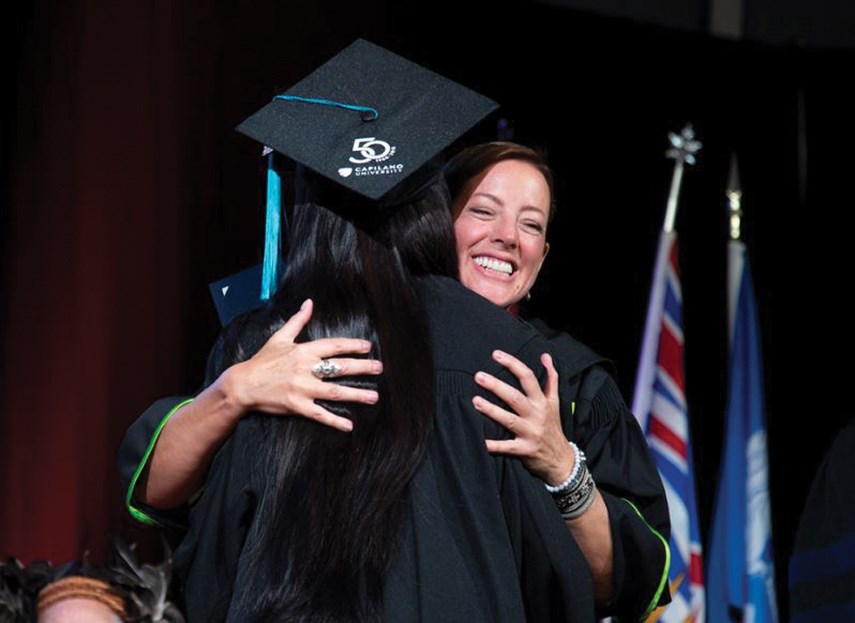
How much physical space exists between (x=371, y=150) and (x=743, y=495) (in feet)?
9.96

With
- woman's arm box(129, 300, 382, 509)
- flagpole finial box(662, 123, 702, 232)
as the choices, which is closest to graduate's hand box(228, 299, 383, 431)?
woman's arm box(129, 300, 382, 509)

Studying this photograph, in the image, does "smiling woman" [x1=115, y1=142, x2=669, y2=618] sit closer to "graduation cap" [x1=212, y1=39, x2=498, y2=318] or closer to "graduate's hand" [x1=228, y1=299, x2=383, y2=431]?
"graduate's hand" [x1=228, y1=299, x2=383, y2=431]

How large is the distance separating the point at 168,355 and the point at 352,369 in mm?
2245

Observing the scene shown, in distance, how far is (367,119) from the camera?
8.03 ft

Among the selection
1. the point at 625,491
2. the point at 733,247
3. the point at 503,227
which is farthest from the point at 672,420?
the point at 625,491

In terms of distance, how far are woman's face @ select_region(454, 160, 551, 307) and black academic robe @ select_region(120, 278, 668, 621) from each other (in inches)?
28.7

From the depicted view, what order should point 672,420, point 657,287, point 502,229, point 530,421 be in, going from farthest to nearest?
point 657,287 → point 672,420 → point 502,229 → point 530,421

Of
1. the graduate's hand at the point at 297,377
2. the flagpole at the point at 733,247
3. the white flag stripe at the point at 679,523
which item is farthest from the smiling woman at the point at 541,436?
the flagpole at the point at 733,247

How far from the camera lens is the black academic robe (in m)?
2.17

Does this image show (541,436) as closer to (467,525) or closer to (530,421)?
(530,421)

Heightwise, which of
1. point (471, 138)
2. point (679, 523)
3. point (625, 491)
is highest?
point (471, 138)

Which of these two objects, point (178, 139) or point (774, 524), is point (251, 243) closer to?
point (178, 139)

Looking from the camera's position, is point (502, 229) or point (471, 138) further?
point (471, 138)

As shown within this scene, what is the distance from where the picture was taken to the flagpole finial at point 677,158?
500 cm
